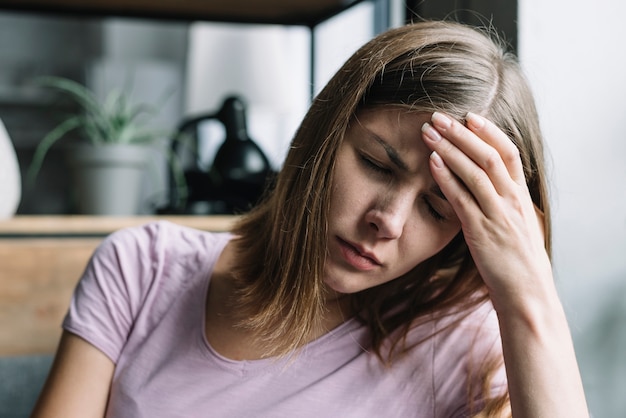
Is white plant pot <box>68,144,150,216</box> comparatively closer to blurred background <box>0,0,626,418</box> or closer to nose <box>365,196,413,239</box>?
blurred background <box>0,0,626,418</box>

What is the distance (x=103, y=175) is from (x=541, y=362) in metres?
1.16

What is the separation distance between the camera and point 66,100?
192cm

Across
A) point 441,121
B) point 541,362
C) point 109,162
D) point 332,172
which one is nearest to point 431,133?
point 441,121

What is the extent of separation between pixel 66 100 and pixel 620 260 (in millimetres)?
1410

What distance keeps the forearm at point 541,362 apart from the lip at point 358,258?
6.6 inches

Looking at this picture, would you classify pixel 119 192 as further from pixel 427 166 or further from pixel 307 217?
pixel 427 166

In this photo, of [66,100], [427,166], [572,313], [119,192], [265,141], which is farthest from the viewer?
[265,141]

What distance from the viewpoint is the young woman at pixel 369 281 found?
0.84 metres

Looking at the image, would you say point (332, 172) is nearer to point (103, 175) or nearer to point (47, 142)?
point (103, 175)

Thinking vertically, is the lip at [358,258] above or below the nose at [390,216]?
below

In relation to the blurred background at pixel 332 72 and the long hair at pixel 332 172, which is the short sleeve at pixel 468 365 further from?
the blurred background at pixel 332 72

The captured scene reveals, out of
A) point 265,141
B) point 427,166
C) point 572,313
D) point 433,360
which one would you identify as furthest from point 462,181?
point 265,141

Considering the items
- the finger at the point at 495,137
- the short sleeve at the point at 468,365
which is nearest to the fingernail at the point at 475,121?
the finger at the point at 495,137

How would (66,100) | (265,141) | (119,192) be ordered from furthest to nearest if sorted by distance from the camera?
1. (265,141)
2. (66,100)
3. (119,192)
